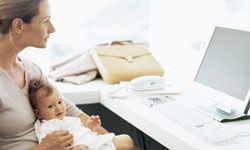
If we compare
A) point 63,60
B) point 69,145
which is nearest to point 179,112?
point 69,145

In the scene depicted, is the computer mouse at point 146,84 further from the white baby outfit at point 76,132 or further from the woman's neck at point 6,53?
the woman's neck at point 6,53

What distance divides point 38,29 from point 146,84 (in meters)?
0.69

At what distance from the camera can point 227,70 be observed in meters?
1.76

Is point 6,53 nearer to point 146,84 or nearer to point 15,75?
point 15,75

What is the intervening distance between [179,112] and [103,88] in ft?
1.86

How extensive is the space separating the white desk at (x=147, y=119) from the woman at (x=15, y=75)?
327 mm

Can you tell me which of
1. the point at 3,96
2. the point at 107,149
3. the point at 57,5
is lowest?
the point at 107,149

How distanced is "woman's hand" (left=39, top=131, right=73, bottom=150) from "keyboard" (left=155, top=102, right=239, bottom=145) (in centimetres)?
43

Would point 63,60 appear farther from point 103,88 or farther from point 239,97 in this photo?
point 239,97

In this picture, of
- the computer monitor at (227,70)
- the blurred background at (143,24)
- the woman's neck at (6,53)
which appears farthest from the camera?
the blurred background at (143,24)

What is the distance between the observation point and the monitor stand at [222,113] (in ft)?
5.48

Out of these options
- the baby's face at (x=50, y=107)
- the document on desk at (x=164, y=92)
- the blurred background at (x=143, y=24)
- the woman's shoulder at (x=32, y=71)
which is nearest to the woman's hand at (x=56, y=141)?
the baby's face at (x=50, y=107)

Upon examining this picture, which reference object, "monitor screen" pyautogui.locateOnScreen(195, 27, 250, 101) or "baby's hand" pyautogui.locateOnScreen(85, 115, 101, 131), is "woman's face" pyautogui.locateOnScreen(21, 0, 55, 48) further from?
"monitor screen" pyautogui.locateOnScreen(195, 27, 250, 101)

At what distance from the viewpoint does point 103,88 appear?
215 cm
